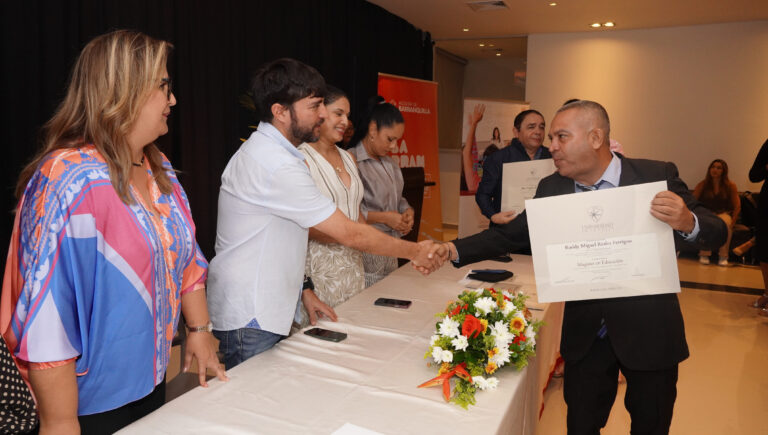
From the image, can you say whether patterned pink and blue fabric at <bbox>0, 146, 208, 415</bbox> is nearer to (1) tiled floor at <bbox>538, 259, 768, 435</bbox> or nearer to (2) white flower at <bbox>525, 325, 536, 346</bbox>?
(2) white flower at <bbox>525, 325, 536, 346</bbox>

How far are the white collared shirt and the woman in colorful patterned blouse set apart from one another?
343mm

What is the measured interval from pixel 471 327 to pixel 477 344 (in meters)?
0.05

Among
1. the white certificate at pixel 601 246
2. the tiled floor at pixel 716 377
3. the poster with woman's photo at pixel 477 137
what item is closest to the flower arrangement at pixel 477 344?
the white certificate at pixel 601 246

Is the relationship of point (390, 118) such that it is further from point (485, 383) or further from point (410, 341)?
point (485, 383)

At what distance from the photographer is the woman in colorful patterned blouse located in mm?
1159

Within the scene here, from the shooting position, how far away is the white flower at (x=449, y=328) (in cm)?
159

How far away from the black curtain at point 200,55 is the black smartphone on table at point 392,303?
127 cm

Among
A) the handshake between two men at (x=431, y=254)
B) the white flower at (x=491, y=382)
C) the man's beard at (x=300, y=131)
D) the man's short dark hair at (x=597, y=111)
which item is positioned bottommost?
the white flower at (x=491, y=382)

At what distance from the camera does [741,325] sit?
16.0 feet

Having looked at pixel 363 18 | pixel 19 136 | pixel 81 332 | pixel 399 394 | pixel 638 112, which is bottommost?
pixel 399 394

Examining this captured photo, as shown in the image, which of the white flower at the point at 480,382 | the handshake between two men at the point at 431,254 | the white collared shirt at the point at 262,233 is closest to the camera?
the white flower at the point at 480,382

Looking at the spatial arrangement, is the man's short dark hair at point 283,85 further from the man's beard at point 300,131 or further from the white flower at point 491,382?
the white flower at point 491,382

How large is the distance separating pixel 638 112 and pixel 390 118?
6.41m

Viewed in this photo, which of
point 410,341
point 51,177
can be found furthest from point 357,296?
point 51,177
